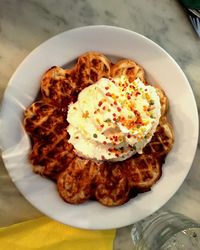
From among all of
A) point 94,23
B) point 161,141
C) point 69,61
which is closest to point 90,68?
point 69,61

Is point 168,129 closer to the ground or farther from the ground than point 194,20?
closer to the ground

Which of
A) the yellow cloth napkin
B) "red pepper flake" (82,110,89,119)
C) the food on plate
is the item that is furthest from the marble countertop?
"red pepper flake" (82,110,89,119)

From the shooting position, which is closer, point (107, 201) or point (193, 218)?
point (107, 201)

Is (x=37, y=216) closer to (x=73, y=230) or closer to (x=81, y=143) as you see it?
(x=73, y=230)

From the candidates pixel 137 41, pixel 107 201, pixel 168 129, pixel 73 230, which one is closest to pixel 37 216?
pixel 73 230

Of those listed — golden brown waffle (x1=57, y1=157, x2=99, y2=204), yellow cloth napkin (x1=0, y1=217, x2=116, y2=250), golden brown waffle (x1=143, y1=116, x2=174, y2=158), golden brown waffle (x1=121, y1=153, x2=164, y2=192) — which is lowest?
yellow cloth napkin (x1=0, y1=217, x2=116, y2=250)

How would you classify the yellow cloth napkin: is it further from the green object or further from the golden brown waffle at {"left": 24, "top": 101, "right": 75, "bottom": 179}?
the green object

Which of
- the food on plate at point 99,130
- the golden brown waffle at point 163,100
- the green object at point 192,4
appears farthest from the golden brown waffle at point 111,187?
the green object at point 192,4
